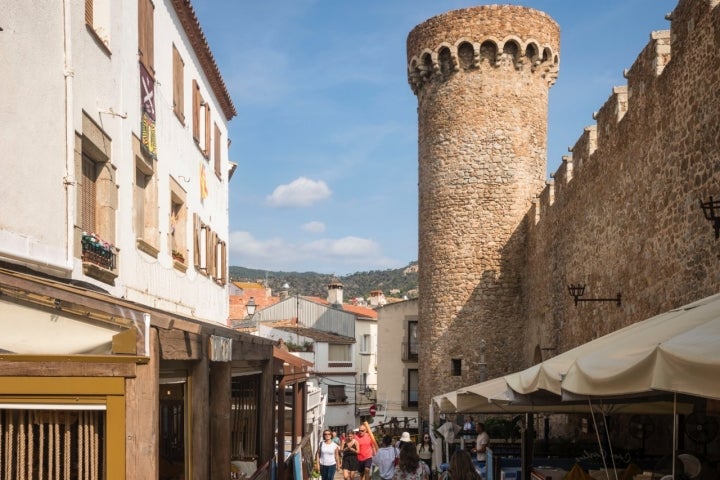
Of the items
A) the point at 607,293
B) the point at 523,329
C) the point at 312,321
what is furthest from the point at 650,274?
the point at 312,321

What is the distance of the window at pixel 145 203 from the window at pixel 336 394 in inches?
1445

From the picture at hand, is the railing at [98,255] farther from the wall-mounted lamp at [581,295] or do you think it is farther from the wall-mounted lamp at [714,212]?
the wall-mounted lamp at [581,295]

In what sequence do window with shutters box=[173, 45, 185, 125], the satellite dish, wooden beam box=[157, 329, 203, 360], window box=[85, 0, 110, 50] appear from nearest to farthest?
wooden beam box=[157, 329, 203, 360], the satellite dish, window box=[85, 0, 110, 50], window with shutters box=[173, 45, 185, 125]

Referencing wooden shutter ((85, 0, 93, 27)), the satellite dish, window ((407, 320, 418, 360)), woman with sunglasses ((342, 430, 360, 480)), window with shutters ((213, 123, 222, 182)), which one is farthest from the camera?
window ((407, 320, 418, 360))

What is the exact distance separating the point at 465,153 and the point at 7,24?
61.2ft

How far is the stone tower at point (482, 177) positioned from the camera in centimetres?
2436

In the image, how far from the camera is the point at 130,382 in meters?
4.53

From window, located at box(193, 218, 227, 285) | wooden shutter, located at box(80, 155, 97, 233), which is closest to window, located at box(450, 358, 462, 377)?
window, located at box(193, 218, 227, 285)

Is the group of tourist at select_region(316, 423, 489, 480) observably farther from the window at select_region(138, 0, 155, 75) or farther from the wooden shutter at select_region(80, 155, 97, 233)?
the window at select_region(138, 0, 155, 75)

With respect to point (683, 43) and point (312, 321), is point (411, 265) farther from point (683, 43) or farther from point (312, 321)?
point (683, 43)

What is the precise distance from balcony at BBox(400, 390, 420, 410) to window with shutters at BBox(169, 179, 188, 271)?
26720 mm

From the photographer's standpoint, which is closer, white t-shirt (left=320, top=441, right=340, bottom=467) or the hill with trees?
white t-shirt (left=320, top=441, right=340, bottom=467)

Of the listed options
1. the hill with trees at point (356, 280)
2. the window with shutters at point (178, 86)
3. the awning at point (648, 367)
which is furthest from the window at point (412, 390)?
the hill with trees at point (356, 280)

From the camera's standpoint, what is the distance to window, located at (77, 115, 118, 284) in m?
8.35
